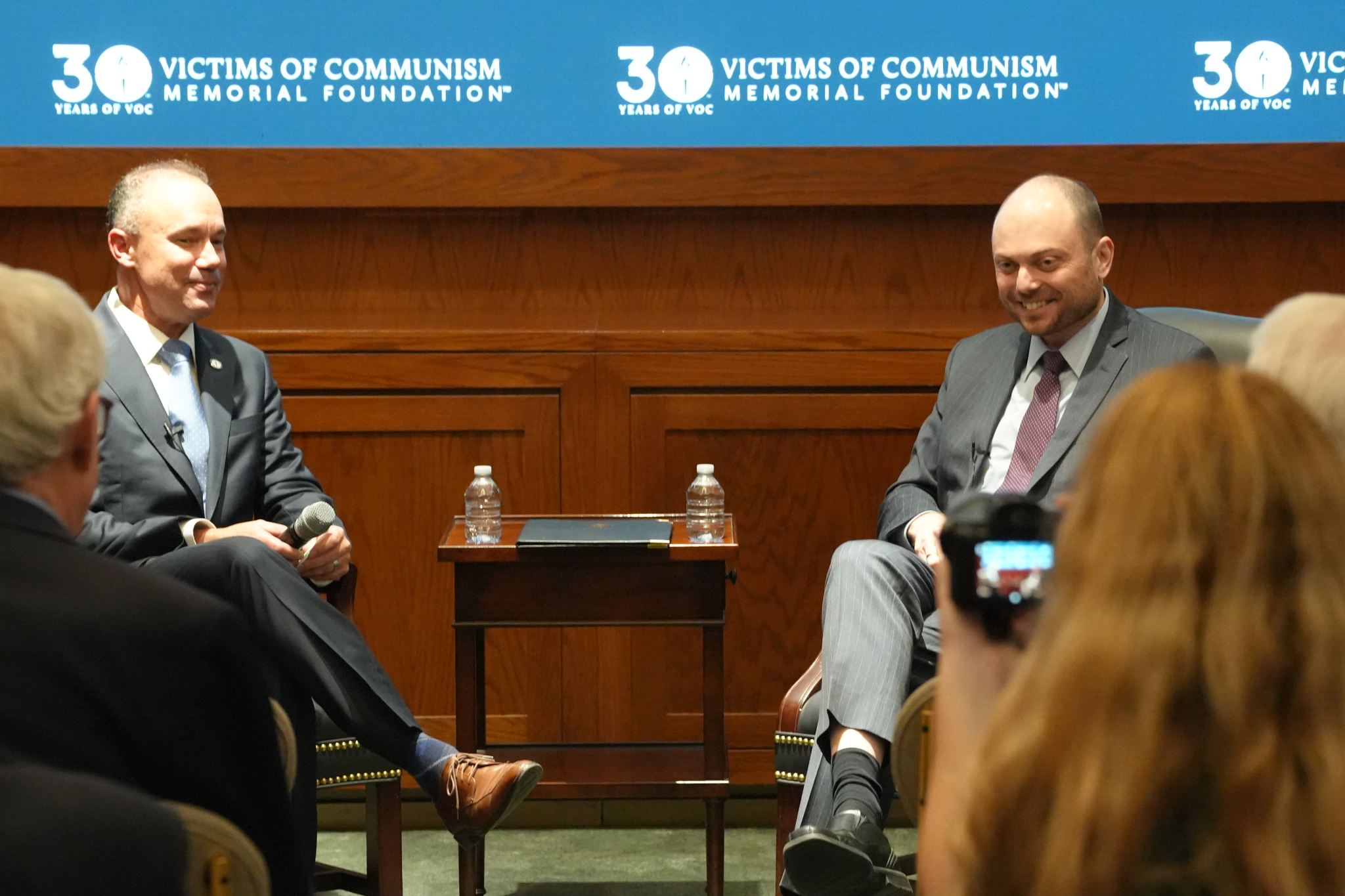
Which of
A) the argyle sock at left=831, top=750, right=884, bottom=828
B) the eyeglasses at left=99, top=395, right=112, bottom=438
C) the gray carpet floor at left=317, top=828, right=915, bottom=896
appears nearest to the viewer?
the eyeglasses at left=99, top=395, right=112, bottom=438

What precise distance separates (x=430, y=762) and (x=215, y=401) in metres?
0.99

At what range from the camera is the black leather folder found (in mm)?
3377

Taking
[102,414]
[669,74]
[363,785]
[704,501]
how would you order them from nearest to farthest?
1. [102,414]
2. [363,785]
3. [704,501]
4. [669,74]

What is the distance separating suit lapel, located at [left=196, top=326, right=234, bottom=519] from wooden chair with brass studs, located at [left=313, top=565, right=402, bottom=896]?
359 mm

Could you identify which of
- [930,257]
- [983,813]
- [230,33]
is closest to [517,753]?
[930,257]

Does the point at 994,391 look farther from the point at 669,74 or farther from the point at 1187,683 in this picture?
the point at 1187,683

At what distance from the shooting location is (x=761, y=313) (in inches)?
165

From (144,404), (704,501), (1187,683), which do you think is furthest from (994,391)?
(1187,683)

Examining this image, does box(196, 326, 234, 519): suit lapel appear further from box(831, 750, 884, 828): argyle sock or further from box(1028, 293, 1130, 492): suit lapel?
box(1028, 293, 1130, 492): suit lapel

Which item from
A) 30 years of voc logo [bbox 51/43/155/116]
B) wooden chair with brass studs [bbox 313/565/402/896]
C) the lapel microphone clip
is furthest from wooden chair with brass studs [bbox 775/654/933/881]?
30 years of voc logo [bbox 51/43/155/116]

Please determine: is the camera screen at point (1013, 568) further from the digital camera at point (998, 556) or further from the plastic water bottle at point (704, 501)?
the plastic water bottle at point (704, 501)

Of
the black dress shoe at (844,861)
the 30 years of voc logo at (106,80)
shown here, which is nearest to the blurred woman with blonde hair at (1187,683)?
the black dress shoe at (844,861)

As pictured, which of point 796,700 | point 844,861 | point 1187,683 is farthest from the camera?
point 796,700

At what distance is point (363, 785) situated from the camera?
11.0ft
